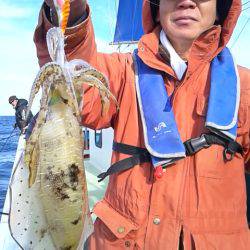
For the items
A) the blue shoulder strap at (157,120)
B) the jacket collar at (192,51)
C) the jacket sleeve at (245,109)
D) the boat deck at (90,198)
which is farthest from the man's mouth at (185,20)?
the boat deck at (90,198)

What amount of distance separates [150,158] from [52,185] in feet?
3.17

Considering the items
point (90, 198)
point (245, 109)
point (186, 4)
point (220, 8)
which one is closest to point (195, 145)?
point (245, 109)

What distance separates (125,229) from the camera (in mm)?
2457

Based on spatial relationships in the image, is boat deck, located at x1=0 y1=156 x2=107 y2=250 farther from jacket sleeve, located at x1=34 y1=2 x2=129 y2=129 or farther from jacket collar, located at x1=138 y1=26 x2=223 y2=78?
jacket collar, located at x1=138 y1=26 x2=223 y2=78

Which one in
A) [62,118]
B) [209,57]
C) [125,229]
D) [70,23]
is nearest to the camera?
[62,118]

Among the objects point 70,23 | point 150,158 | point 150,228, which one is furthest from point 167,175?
point 70,23

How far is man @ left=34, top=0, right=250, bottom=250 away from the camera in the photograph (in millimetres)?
2451

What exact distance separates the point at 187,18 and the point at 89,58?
76 centimetres

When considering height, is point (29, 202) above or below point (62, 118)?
below

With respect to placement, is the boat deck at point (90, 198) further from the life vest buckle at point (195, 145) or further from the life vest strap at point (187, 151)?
the life vest buckle at point (195, 145)

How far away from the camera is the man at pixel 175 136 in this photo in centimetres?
245

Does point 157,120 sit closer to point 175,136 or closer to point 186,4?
point 175,136

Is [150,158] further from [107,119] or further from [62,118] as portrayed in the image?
A: [62,118]

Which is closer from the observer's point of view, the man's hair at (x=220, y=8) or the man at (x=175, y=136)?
the man at (x=175, y=136)
